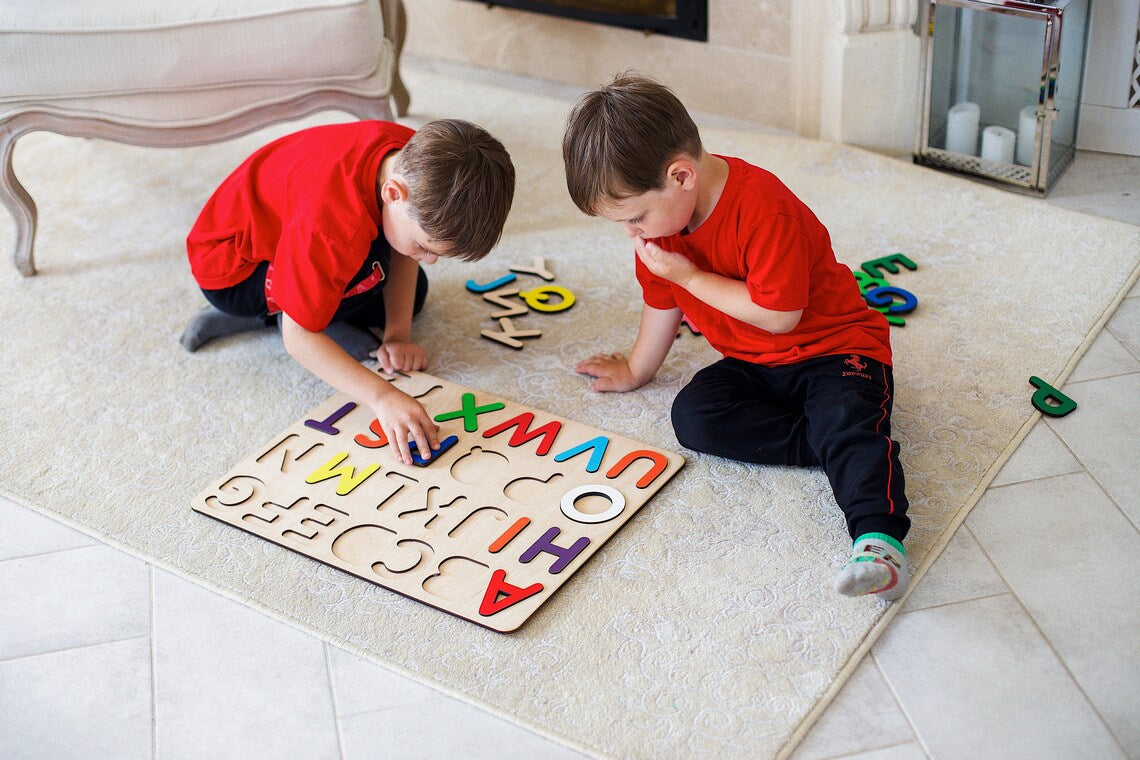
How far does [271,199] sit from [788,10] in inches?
48.8

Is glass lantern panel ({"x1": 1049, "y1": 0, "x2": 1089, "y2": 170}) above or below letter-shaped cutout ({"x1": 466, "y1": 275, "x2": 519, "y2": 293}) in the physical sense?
above

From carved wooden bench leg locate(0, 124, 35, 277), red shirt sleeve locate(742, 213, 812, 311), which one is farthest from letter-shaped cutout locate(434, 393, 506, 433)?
carved wooden bench leg locate(0, 124, 35, 277)

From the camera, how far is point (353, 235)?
4.78 feet

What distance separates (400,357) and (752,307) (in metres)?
0.61

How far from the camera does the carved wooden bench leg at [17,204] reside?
6.17 ft

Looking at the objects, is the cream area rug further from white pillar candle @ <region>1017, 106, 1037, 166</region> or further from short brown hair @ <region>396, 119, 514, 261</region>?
short brown hair @ <region>396, 119, 514, 261</region>

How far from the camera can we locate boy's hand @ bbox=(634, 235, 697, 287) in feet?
4.50

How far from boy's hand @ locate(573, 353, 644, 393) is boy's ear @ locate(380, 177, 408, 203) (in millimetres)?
413

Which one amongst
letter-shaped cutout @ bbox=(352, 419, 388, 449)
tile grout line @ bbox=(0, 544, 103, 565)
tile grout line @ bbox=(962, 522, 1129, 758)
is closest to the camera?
tile grout line @ bbox=(962, 522, 1129, 758)

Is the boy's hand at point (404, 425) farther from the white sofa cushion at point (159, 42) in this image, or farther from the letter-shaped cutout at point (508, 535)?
the white sofa cushion at point (159, 42)

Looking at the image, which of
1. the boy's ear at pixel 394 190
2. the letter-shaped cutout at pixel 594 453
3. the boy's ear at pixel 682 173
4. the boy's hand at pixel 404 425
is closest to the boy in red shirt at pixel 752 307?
the boy's ear at pixel 682 173

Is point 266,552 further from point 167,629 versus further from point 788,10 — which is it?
point 788,10

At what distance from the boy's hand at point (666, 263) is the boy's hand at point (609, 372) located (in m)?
0.26

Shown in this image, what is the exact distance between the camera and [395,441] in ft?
4.96
